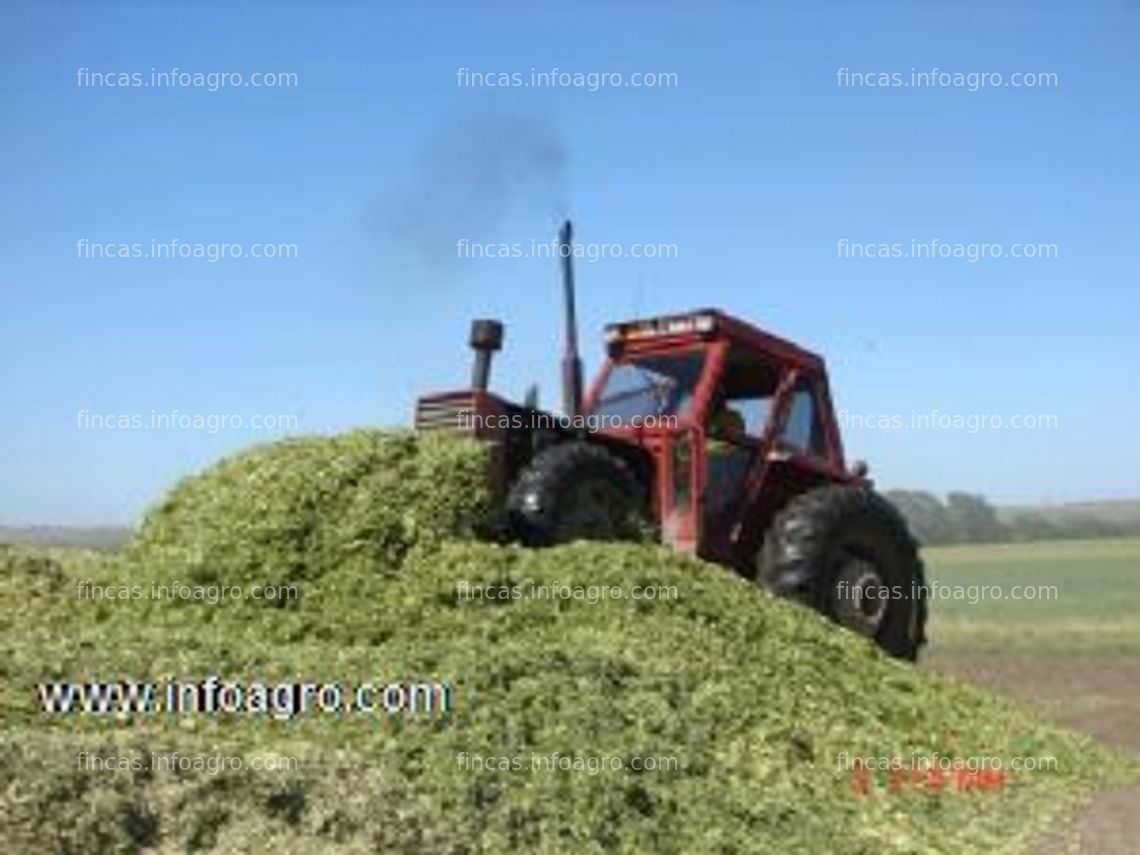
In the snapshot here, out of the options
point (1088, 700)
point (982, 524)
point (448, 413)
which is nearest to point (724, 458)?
point (448, 413)

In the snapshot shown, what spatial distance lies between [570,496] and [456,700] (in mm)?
3338

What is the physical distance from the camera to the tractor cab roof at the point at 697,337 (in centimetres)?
1114

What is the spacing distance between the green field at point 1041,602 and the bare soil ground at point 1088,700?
1063mm

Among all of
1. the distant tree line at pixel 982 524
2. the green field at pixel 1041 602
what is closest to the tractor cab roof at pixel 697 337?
the green field at pixel 1041 602

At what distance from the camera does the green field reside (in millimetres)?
23062

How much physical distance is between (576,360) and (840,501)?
2154mm

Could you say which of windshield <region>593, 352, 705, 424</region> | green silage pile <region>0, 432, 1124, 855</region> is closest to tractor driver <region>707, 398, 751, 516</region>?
windshield <region>593, 352, 705, 424</region>

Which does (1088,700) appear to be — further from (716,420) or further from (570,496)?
(570,496)

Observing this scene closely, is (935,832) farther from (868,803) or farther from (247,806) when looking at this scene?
(247,806)

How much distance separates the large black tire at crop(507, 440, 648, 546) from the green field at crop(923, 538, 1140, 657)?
6.50 metres

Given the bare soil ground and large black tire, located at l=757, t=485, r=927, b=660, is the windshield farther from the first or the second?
Result: the bare soil ground

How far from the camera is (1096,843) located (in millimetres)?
6871

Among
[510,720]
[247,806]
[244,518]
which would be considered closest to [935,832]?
[510,720]

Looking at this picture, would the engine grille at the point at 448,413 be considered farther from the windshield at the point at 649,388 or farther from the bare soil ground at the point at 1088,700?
the bare soil ground at the point at 1088,700
